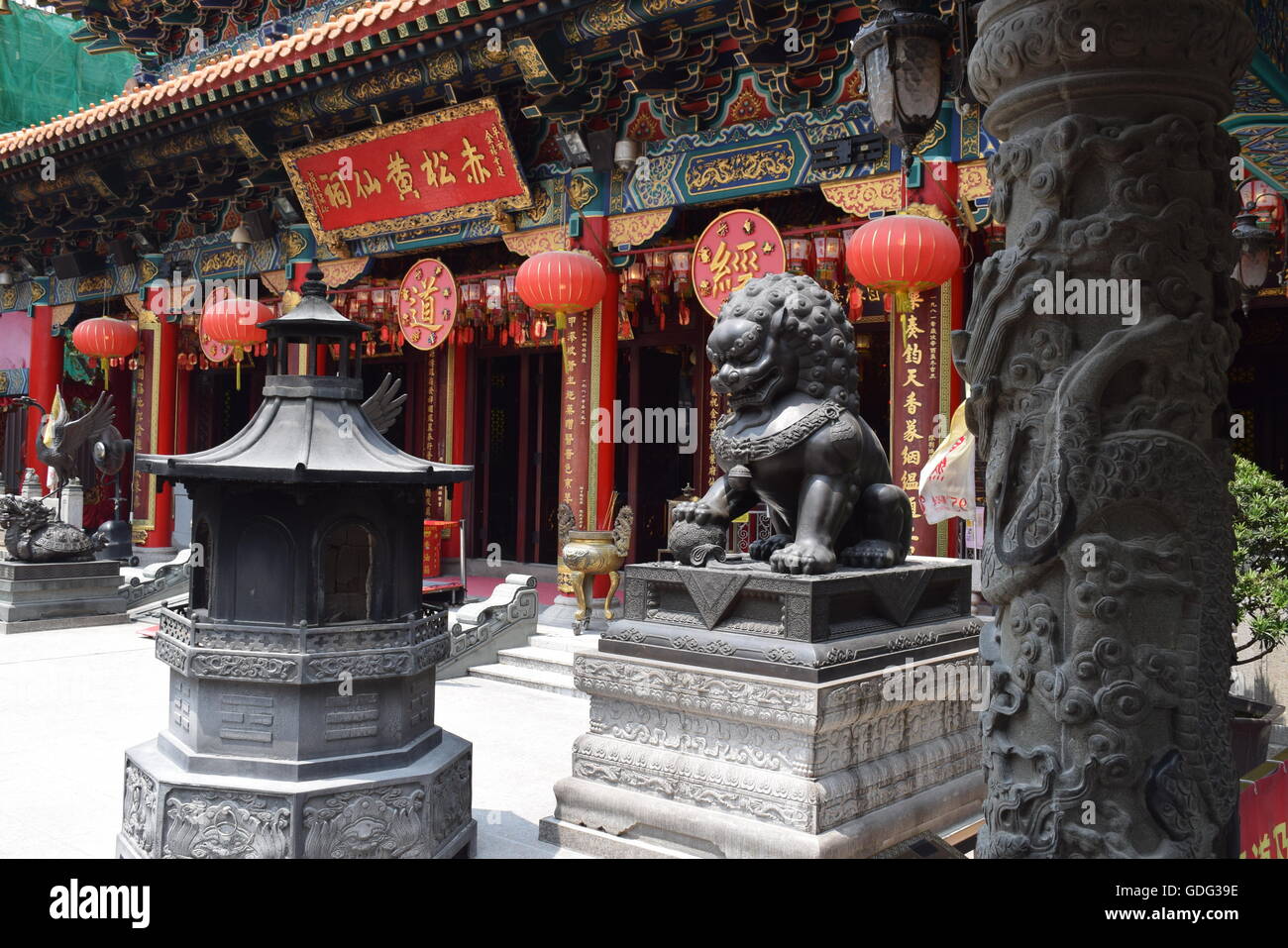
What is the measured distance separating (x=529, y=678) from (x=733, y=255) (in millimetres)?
3283

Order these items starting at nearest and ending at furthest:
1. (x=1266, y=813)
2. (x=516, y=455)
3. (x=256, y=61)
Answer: (x=1266, y=813)
(x=256, y=61)
(x=516, y=455)

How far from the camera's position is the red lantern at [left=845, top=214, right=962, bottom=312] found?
19.7ft

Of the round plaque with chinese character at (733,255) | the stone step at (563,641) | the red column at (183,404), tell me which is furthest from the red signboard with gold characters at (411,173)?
the red column at (183,404)

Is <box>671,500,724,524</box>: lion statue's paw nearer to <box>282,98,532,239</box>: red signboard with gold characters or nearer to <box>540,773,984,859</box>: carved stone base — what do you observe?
<box>540,773,984,859</box>: carved stone base

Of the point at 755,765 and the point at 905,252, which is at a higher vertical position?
the point at 905,252

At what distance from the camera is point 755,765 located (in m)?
3.39

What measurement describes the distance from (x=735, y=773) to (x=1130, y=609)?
188 centimetres

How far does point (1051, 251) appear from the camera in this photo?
6.02 feet

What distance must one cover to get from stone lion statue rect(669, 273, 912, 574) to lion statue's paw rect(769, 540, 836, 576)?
0.04 ft

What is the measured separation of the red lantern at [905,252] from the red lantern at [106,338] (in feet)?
33.1

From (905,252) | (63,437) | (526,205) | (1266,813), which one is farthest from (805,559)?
(63,437)

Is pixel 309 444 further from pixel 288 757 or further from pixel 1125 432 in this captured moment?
pixel 1125 432

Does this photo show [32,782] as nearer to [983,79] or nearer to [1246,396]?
[983,79]
